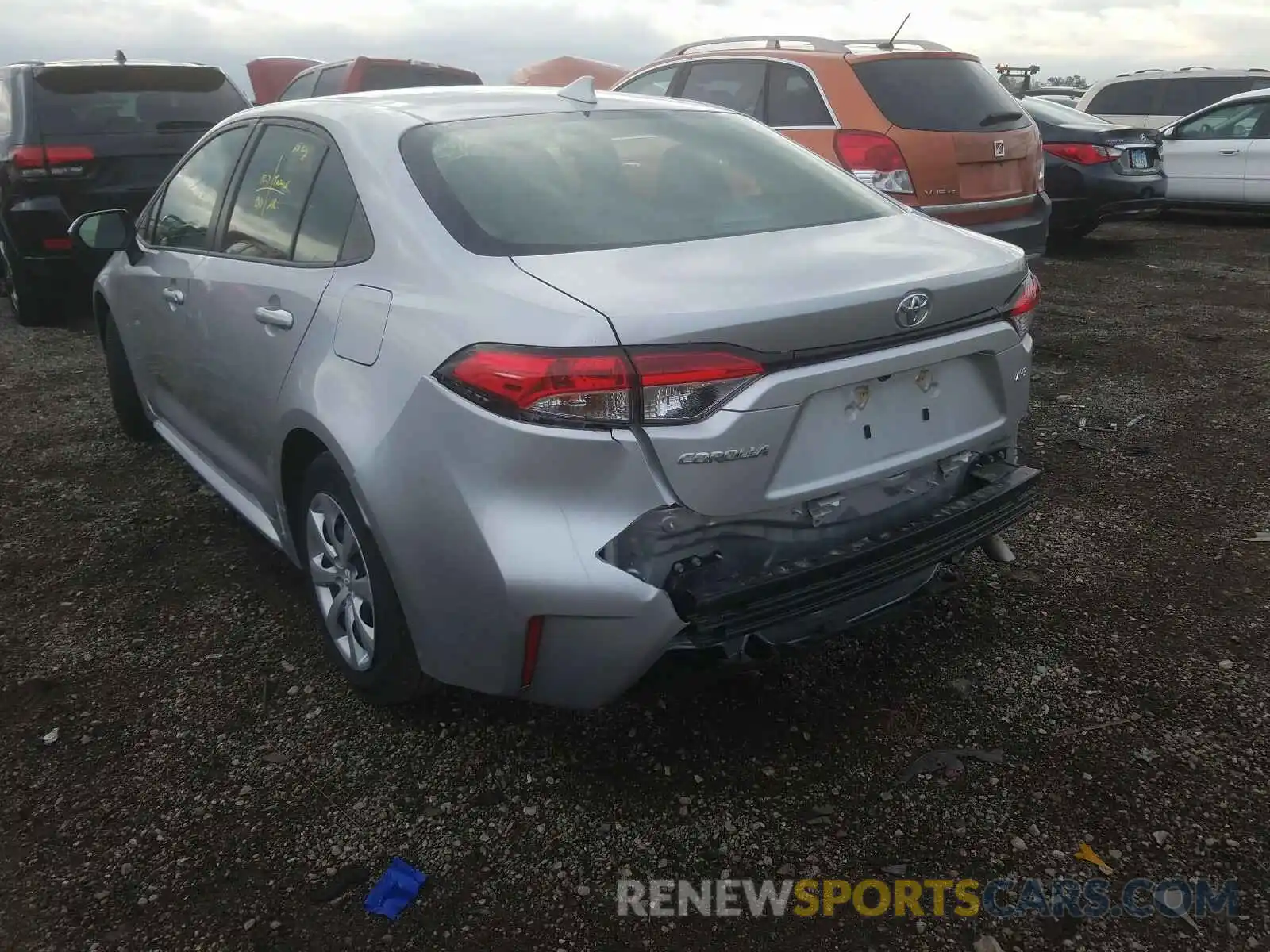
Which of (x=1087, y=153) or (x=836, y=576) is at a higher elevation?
(x=836, y=576)

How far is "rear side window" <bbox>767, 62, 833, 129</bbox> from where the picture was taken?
613 cm

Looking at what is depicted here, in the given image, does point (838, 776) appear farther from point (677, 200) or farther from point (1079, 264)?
point (1079, 264)

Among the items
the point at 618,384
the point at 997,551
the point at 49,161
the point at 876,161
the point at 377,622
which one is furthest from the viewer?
the point at 49,161

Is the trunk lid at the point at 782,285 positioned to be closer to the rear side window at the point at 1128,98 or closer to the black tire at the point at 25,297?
the black tire at the point at 25,297

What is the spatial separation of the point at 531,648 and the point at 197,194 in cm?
243

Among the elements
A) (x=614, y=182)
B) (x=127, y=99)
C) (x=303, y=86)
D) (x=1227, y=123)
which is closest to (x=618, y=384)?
(x=614, y=182)

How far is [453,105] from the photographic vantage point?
9.75 feet

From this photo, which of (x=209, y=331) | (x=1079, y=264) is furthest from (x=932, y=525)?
(x=1079, y=264)

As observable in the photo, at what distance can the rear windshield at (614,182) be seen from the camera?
2463mm

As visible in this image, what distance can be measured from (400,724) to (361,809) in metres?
0.33

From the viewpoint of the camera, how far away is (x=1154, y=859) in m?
2.19

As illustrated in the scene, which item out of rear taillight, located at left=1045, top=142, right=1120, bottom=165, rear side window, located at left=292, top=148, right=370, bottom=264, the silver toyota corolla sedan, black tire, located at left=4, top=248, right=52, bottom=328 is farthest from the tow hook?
rear taillight, located at left=1045, top=142, right=1120, bottom=165

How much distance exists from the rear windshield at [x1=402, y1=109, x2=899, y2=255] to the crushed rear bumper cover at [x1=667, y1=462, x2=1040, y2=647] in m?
0.82

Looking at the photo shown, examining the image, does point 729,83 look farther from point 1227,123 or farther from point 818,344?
point 1227,123
